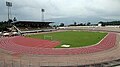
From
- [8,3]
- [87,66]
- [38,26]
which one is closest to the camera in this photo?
[87,66]

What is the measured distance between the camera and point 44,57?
25.3 m

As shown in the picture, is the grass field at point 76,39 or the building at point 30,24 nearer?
the grass field at point 76,39

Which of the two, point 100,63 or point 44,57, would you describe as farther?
point 44,57

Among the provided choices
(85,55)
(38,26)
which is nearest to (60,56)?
(85,55)

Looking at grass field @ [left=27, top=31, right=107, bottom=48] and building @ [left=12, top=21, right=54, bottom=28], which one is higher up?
building @ [left=12, top=21, right=54, bottom=28]

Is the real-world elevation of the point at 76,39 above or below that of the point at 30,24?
below

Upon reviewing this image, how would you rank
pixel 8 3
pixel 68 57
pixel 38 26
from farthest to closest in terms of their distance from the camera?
pixel 38 26 → pixel 8 3 → pixel 68 57

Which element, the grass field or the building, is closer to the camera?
the grass field

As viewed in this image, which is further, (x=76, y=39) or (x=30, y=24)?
(x=30, y=24)

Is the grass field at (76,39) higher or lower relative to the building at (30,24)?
lower

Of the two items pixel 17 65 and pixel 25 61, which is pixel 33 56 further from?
pixel 17 65

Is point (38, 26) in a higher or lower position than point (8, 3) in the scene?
lower

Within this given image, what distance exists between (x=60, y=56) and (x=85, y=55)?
10.7ft

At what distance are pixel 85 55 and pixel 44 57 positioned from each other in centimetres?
533
